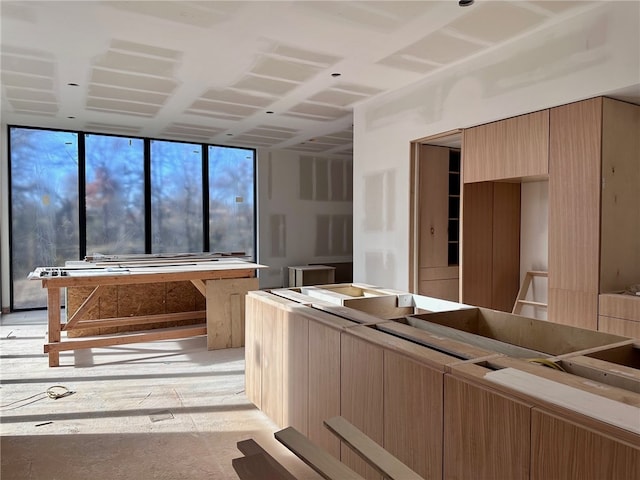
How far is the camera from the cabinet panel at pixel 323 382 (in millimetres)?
2150

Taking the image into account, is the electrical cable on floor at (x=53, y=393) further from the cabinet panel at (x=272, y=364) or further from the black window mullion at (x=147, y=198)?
the black window mullion at (x=147, y=198)

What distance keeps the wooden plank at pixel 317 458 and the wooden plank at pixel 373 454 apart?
6cm

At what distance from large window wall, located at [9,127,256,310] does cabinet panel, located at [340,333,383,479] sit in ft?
23.2

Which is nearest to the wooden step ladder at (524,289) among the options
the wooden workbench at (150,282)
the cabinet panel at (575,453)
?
the wooden workbench at (150,282)

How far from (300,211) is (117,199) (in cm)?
368

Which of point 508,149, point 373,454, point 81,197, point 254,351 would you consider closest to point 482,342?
point 373,454

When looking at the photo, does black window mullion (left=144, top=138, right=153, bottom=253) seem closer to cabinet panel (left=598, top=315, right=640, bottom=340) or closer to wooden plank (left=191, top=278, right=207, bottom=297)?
wooden plank (left=191, top=278, right=207, bottom=297)

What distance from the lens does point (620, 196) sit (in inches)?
143

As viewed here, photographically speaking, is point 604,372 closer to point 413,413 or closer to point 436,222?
point 413,413

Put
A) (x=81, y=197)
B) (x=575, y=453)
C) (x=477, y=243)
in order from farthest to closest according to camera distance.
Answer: (x=81, y=197), (x=477, y=243), (x=575, y=453)

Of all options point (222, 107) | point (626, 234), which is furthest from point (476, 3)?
point (222, 107)

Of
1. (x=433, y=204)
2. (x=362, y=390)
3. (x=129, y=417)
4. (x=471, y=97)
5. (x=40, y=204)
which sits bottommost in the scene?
(x=129, y=417)

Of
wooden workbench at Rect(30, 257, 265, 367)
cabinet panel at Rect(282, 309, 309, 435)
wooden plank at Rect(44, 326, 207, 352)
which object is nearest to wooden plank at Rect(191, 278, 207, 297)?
wooden workbench at Rect(30, 257, 265, 367)

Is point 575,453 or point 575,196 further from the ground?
point 575,196
